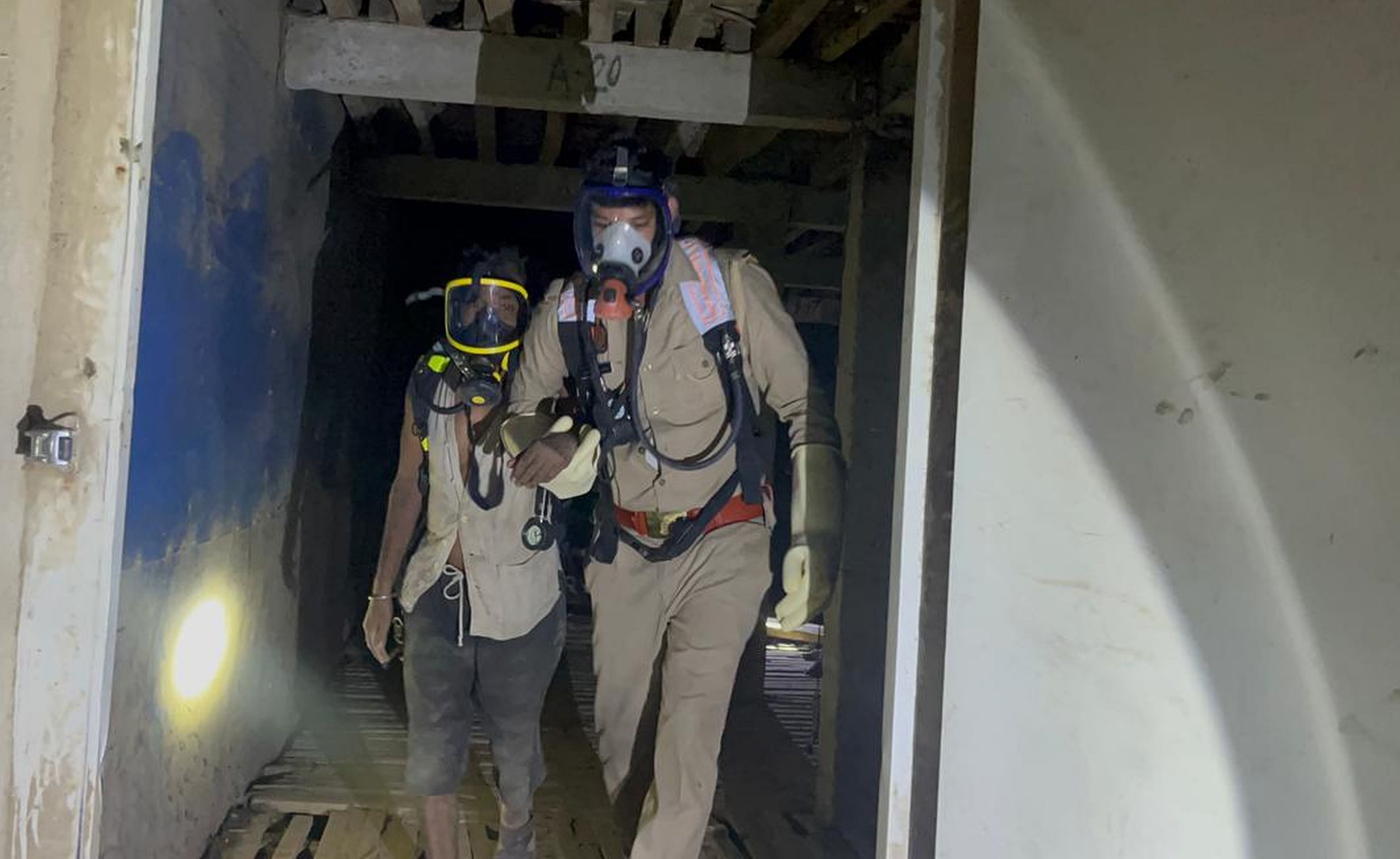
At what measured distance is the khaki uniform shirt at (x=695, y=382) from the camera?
7.05 ft

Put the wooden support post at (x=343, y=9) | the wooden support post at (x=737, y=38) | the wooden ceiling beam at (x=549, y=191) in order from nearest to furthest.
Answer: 1. the wooden support post at (x=343, y=9)
2. the wooden support post at (x=737, y=38)
3. the wooden ceiling beam at (x=549, y=191)

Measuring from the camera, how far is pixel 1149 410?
4.42 ft

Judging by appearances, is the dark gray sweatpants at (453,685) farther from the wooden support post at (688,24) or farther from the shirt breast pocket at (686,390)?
the wooden support post at (688,24)

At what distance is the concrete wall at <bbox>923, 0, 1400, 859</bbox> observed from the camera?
47.1 inches

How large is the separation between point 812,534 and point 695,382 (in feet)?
1.38

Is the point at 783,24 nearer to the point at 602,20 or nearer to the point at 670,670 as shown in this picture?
the point at 602,20

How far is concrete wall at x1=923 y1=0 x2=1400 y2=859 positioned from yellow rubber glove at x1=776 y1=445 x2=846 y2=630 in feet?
1.89

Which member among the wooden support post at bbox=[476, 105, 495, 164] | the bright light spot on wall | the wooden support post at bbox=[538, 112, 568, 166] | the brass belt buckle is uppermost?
the wooden support post at bbox=[538, 112, 568, 166]

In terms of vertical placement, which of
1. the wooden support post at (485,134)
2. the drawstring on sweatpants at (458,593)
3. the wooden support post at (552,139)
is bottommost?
the drawstring on sweatpants at (458,593)

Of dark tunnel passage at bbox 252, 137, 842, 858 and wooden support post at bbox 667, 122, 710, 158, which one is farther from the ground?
wooden support post at bbox 667, 122, 710, 158

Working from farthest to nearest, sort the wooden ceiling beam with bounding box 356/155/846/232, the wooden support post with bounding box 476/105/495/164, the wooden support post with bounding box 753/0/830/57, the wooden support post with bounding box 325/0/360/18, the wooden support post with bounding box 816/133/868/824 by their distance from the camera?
1. the wooden ceiling beam with bounding box 356/155/846/232
2. the wooden support post with bounding box 476/105/495/164
3. the wooden support post with bounding box 816/133/868/824
4. the wooden support post with bounding box 325/0/360/18
5. the wooden support post with bounding box 753/0/830/57

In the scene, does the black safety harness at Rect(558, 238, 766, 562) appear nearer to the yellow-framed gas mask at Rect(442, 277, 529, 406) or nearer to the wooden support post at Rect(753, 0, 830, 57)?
the yellow-framed gas mask at Rect(442, 277, 529, 406)

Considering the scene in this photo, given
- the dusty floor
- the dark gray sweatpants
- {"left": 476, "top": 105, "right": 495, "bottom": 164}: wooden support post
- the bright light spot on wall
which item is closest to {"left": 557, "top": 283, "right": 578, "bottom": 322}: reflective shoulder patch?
the dark gray sweatpants

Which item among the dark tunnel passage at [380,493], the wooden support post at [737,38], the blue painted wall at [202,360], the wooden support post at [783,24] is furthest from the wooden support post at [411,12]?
the wooden support post at [783,24]
